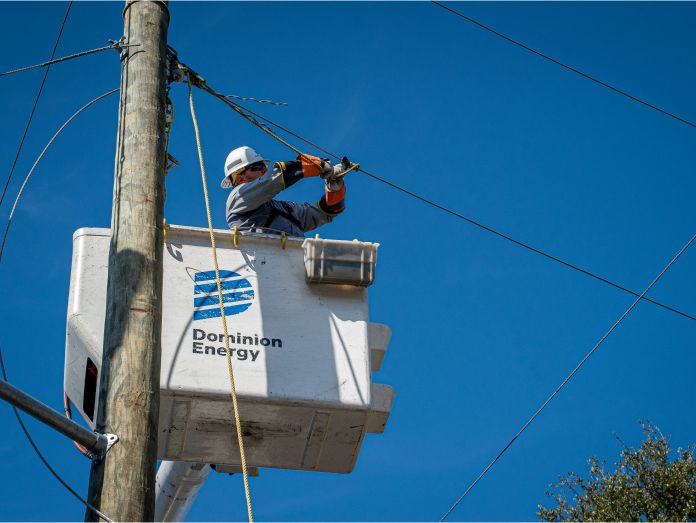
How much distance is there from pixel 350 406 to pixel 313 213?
2184 millimetres

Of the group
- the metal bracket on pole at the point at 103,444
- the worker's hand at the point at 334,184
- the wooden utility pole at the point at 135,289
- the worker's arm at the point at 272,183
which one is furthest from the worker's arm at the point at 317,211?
the metal bracket on pole at the point at 103,444

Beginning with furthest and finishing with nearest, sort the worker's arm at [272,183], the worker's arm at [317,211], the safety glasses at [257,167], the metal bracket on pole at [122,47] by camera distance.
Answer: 1. the safety glasses at [257,167]
2. the worker's arm at [317,211]
3. the worker's arm at [272,183]
4. the metal bracket on pole at [122,47]

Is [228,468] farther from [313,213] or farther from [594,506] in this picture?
[594,506]

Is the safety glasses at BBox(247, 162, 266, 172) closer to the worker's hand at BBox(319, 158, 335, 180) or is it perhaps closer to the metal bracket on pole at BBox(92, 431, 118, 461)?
the worker's hand at BBox(319, 158, 335, 180)

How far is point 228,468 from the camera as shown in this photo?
6.43 m

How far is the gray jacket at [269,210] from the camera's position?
274 inches

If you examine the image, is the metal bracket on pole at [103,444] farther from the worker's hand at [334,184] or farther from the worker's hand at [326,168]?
the worker's hand at [334,184]

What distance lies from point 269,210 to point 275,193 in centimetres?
38

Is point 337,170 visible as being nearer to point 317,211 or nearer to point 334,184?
point 334,184

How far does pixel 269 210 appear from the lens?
7.38 metres

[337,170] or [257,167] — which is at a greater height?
[257,167]

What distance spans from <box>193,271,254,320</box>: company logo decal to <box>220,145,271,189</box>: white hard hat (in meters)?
1.75

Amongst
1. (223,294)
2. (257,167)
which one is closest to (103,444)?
(223,294)

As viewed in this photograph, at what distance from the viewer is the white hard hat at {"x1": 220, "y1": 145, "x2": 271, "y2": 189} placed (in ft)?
25.2
